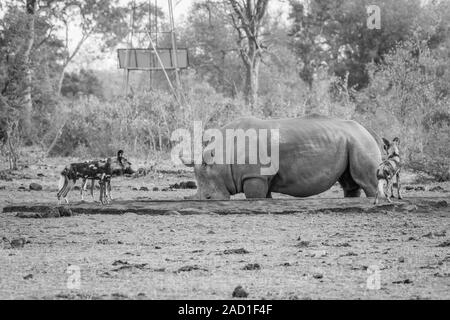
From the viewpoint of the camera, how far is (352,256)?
11.6 metres

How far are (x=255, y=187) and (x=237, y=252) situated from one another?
4394mm

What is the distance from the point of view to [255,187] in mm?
16219

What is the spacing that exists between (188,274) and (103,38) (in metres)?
49.0

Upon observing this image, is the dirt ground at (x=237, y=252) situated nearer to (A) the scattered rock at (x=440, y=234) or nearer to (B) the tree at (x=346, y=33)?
(A) the scattered rock at (x=440, y=234)

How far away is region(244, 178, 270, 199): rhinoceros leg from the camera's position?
1620 centimetres

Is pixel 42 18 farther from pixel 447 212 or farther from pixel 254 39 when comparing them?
pixel 447 212

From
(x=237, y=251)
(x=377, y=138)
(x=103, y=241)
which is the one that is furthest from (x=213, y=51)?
(x=237, y=251)

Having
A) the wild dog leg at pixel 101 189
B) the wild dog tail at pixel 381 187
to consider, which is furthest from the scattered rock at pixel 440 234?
the wild dog leg at pixel 101 189

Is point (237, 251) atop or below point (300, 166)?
below

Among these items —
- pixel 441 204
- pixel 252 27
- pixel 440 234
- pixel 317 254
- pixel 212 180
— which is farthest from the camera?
pixel 252 27

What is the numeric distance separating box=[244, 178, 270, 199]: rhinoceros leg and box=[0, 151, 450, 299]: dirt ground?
1.89ft

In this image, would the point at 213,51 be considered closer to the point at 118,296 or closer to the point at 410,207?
the point at 410,207

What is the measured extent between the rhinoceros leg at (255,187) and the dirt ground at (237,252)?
58 cm
